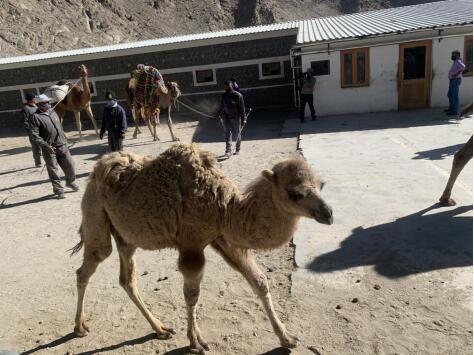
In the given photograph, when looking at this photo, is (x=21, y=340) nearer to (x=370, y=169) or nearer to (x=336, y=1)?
(x=370, y=169)

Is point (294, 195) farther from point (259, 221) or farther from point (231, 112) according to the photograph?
point (231, 112)

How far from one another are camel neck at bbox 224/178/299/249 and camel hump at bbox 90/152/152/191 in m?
1.03

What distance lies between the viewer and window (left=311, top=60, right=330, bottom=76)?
1459 centimetres

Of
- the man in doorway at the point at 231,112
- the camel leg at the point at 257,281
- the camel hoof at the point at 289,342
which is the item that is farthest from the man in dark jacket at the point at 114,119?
the camel hoof at the point at 289,342

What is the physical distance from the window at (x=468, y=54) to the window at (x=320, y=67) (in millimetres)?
4436

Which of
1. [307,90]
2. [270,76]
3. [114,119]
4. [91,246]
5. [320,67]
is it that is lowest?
[91,246]

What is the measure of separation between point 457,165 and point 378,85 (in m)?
9.39

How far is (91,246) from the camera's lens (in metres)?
4.06

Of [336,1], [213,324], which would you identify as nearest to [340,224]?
[213,324]

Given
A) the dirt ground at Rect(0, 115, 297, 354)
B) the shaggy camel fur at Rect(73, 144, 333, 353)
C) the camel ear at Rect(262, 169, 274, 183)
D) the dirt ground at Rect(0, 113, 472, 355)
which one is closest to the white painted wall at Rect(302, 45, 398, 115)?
the dirt ground at Rect(0, 113, 472, 355)

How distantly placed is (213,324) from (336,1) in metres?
64.0

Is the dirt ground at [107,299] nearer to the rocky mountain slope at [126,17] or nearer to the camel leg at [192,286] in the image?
the camel leg at [192,286]

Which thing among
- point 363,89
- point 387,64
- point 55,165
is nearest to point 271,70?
point 363,89

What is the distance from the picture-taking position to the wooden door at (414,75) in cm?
1402
